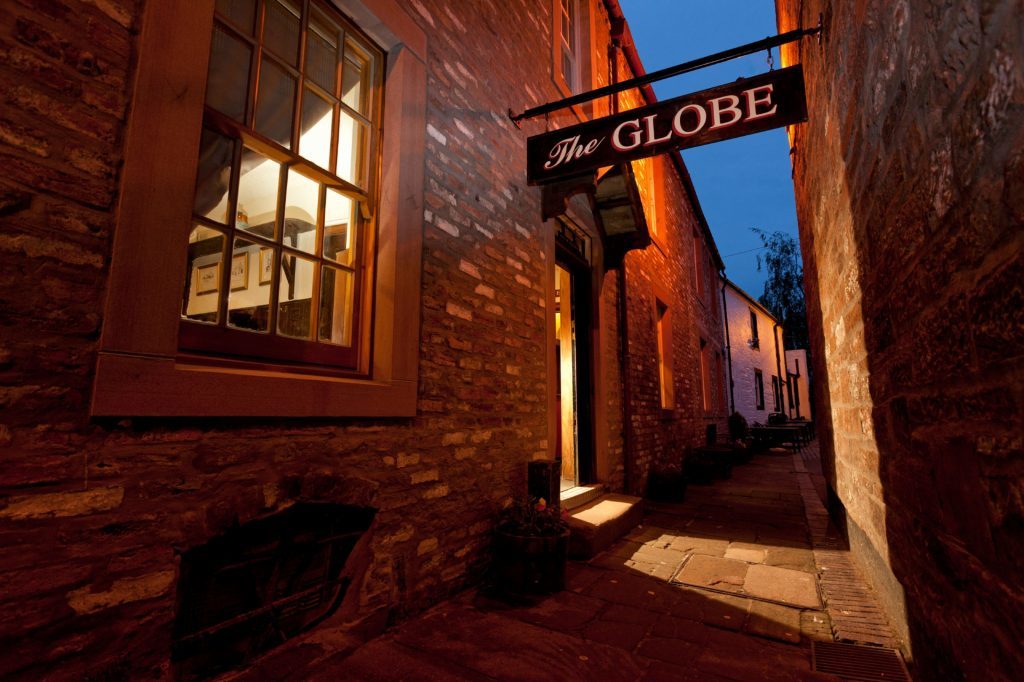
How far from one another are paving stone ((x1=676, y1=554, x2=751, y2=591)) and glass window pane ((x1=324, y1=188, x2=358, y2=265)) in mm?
3416

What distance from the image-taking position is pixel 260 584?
2240 mm

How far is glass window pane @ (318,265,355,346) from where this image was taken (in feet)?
8.84

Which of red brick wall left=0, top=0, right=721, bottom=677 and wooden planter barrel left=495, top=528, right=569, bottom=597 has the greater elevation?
red brick wall left=0, top=0, right=721, bottom=677

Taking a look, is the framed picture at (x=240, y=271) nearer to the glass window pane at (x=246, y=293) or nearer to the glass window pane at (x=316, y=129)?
the glass window pane at (x=246, y=293)

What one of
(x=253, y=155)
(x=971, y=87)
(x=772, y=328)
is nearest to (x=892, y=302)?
(x=971, y=87)

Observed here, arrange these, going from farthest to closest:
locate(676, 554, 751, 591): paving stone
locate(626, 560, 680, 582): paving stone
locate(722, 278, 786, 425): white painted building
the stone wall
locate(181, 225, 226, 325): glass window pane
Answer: locate(722, 278, 786, 425): white painted building < locate(626, 560, 680, 582): paving stone < locate(676, 554, 751, 591): paving stone < locate(181, 225, 226, 325): glass window pane < the stone wall

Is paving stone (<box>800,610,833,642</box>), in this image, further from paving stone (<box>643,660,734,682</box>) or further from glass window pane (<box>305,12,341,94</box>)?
glass window pane (<box>305,12,341,94</box>)

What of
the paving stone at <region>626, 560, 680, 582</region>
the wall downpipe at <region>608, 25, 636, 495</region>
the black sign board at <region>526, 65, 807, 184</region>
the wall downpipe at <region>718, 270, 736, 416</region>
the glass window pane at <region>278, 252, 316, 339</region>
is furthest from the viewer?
the wall downpipe at <region>718, 270, 736, 416</region>

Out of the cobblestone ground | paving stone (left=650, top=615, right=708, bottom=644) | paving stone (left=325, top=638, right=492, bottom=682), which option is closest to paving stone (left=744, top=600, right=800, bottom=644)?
the cobblestone ground

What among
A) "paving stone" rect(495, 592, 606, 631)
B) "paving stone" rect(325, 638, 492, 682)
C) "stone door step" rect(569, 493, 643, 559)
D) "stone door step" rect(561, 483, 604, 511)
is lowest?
"paving stone" rect(495, 592, 606, 631)

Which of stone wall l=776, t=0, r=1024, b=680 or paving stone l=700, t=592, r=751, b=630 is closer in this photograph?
stone wall l=776, t=0, r=1024, b=680

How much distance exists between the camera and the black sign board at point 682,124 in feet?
10.8

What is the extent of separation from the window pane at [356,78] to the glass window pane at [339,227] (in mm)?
649

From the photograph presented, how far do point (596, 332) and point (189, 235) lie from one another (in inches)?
192
